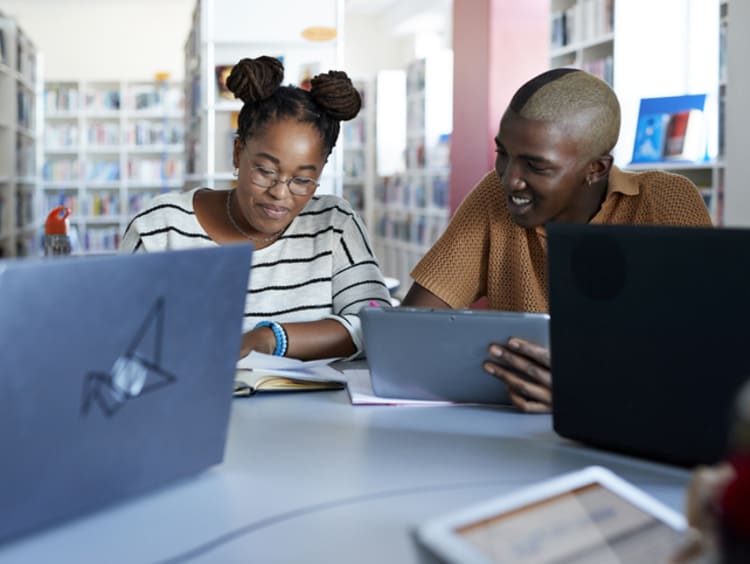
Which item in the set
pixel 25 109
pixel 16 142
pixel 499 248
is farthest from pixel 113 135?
pixel 499 248

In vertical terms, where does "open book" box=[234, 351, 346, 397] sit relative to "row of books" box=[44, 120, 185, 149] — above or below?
below

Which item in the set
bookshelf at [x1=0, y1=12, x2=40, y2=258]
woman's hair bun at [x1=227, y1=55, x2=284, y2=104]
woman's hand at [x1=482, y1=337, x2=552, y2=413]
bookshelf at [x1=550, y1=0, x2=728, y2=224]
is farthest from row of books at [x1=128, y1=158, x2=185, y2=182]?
woman's hand at [x1=482, y1=337, x2=552, y2=413]

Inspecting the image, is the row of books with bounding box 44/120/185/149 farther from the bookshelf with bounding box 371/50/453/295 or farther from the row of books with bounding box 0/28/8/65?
the row of books with bounding box 0/28/8/65

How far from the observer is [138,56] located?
9523 mm

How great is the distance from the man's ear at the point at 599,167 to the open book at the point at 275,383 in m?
0.62

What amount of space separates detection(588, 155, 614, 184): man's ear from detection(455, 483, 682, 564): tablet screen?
937 millimetres

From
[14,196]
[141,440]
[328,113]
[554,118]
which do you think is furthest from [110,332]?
[14,196]

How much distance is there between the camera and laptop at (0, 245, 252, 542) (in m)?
0.62

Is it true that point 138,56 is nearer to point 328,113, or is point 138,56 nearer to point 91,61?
point 91,61

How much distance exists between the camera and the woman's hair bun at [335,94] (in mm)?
1697

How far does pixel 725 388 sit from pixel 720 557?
0.48 meters

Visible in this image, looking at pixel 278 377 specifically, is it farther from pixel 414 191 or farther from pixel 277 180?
pixel 414 191

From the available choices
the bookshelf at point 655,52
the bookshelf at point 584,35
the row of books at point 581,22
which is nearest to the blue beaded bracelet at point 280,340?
the bookshelf at point 655,52

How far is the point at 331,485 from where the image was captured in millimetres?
802
